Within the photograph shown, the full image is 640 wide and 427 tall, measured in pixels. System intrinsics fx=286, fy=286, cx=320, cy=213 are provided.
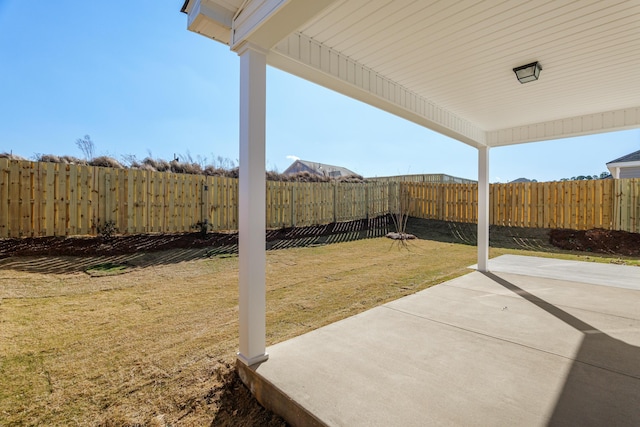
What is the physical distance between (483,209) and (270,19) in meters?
4.74

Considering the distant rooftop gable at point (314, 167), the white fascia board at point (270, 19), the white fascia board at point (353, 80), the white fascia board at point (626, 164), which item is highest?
the distant rooftop gable at point (314, 167)

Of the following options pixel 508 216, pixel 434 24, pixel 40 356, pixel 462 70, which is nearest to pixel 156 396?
pixel 40 356

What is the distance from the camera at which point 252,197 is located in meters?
1.92

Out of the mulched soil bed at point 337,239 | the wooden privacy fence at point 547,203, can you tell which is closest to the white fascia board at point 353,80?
the mulched soil bed at point 337,239

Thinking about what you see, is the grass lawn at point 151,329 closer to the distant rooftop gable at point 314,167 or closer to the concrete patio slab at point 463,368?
the concrete patio slab at point 463,368

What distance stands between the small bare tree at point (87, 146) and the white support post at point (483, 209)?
32.5ft

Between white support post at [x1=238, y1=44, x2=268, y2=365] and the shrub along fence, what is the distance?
19.0ft

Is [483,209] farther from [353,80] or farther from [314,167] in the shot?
[314,167]

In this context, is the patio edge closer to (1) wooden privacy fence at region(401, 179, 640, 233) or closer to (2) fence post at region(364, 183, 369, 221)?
(2) fence post at region(364, 183, 369, 221)

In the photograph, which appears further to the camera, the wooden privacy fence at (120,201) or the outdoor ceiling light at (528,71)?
the wooden privacy fence at (120,201)

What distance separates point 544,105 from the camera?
158 inches

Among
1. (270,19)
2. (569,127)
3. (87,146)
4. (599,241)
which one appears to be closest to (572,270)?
(569,127)

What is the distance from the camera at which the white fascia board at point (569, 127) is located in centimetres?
423

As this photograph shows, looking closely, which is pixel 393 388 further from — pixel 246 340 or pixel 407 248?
pixel 407 248
